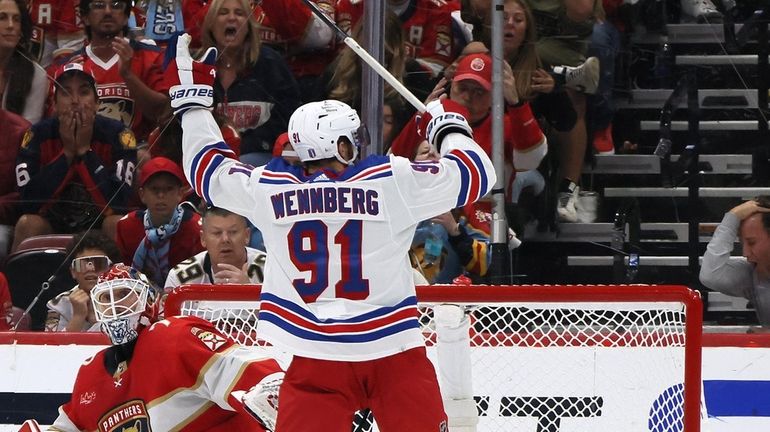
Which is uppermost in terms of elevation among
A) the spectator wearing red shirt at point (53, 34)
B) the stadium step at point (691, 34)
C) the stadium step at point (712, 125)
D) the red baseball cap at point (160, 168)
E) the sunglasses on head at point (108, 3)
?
the sunglasses on head at point (108, 3)

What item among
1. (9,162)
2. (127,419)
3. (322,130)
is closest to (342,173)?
(322,130)

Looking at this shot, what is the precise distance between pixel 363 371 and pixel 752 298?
1.52 metres

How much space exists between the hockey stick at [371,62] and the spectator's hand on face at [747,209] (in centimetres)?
105

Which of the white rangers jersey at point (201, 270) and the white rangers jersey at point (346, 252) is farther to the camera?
the white rangers jersey at point (201, 270)

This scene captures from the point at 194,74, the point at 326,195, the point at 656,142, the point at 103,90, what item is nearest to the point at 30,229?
the point at 103,90

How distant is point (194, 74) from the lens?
364cm

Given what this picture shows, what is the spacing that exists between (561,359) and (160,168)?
131cm

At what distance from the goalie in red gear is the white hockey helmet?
0.54 m

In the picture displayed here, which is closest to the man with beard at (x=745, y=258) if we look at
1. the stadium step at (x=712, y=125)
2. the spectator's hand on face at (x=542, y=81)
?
the stadium step at (x=712, y=125)

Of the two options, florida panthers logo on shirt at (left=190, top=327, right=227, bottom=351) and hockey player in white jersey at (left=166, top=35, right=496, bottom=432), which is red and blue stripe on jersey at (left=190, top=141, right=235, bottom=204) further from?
florida panthers logo on shirt at (left=190, top=327, right=227, bottom=351)

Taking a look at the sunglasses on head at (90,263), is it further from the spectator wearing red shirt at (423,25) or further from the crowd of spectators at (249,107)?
the spectator wearing red shirt at (423,25)

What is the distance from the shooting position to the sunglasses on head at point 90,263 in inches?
177

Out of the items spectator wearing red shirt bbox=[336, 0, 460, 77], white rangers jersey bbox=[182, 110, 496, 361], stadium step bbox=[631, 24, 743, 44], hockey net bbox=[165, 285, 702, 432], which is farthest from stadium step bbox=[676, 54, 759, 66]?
white rangers jersey bbox=[182, 110, 496, 361]

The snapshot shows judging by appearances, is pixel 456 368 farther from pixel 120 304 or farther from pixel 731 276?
pixel 731 276
